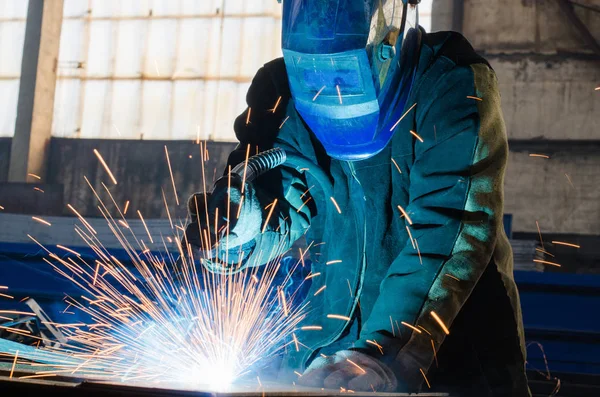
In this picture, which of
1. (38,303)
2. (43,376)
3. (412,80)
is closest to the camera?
(43,376)

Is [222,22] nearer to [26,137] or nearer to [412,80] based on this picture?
[26,137]

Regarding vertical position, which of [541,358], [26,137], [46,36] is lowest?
[541,358]

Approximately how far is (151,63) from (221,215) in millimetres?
6900

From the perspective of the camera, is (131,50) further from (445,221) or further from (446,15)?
(445,221)

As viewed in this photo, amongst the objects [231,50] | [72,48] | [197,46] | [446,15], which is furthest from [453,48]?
[72,48]

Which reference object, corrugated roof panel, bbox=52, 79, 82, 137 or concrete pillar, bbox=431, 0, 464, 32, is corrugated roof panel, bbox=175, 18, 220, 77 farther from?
concrete pillar, bbox=431, 0, 464, 32

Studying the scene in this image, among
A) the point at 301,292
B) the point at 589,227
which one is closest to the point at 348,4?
the point at 301,292

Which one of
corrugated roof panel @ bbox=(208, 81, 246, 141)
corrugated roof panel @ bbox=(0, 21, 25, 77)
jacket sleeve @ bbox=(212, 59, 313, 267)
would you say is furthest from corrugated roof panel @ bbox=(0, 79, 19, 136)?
jacket sleeve @ bbox=(212, 59, 313, 267)

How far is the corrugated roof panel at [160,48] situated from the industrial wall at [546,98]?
9.64ft

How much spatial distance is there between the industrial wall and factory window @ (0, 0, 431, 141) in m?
0.78

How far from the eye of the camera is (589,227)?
727 centimetres

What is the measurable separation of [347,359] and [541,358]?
266 cm

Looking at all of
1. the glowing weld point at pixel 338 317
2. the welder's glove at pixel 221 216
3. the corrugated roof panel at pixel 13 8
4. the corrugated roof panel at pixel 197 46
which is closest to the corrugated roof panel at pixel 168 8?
the corrugated roof panel at pixel 197 46

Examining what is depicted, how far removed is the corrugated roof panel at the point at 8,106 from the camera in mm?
8547
